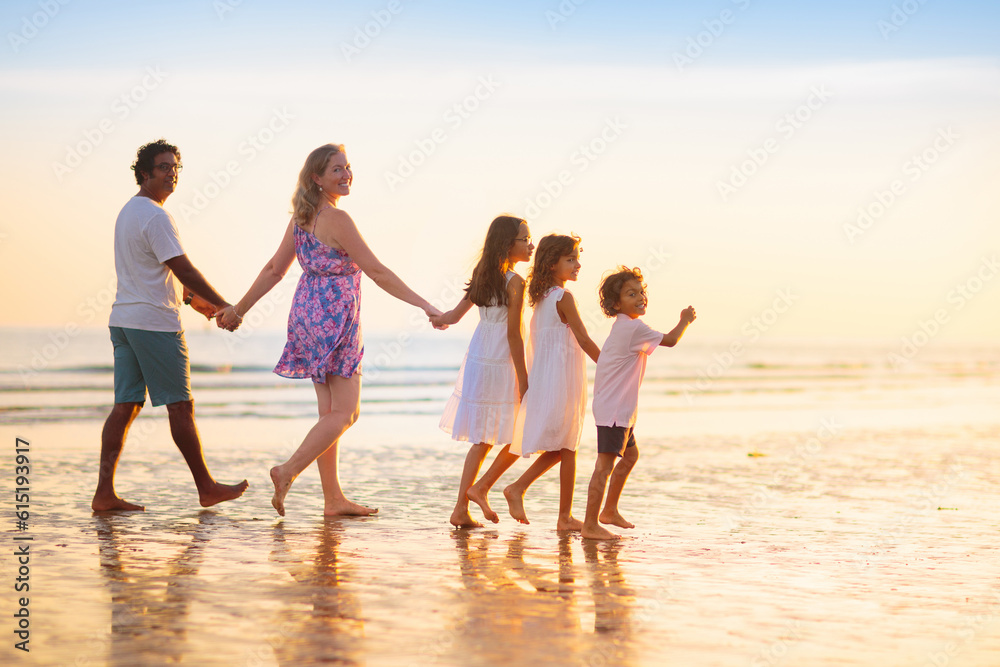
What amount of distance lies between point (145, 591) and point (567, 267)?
296cm

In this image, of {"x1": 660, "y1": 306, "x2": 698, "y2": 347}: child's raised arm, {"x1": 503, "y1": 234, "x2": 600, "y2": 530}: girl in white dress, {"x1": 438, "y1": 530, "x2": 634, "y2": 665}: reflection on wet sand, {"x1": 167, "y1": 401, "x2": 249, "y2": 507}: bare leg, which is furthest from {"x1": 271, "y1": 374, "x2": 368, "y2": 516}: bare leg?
{"x1": 660, "y1": 306, "x2": 698, "y2": 347}: child's raised arm

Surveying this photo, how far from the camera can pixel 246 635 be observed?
3158 mm

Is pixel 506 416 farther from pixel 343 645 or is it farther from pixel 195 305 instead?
pixel 343 645

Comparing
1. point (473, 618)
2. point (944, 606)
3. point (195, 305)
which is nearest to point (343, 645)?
point (473, 618)

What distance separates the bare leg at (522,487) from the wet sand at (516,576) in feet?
0.38

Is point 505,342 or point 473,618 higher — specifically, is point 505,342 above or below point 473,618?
above

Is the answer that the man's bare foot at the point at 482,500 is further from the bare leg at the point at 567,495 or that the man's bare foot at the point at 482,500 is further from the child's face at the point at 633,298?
the child's face at the point at 633,298

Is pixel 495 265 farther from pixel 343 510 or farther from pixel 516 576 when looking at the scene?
pixel 516 576

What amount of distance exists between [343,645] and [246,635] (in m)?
0.34

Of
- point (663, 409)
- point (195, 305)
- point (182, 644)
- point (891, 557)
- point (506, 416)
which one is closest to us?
point (182, 644)

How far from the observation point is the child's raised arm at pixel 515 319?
5.58 m

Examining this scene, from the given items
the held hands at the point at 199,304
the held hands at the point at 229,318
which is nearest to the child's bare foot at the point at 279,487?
the held hands at the point at 229,318

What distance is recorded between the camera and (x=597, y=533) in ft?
17.0

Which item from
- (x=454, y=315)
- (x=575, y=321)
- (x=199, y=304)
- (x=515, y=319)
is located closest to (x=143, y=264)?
(x=199, y=304)
